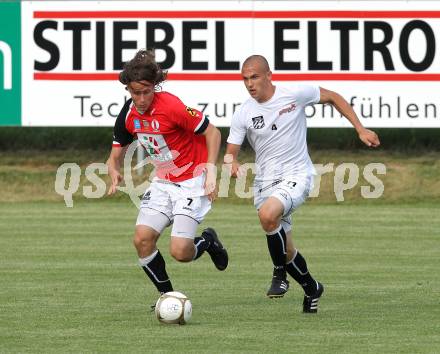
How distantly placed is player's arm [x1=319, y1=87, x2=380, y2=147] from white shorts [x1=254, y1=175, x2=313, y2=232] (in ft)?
2.09

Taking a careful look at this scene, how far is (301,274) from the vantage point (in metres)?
10.8

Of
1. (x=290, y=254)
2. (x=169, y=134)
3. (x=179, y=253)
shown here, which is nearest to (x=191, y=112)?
(x=169, y=134)

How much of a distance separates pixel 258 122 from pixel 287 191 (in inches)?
26.4

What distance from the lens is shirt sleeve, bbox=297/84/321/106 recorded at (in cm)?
1109

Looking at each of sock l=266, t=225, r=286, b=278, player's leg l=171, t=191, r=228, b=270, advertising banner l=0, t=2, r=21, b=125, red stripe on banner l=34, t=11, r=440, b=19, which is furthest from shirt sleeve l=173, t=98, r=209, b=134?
advertising banner l=0, t=2, r=21, b=125

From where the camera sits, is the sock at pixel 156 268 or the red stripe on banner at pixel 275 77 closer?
the sock at pixel 156 268

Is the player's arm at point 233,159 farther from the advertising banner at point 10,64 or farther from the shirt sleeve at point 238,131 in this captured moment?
the advertising banner at point 10,64

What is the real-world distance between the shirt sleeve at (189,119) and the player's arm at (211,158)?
0.05m

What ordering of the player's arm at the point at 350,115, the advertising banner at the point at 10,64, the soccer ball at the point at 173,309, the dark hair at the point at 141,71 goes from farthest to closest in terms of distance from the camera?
1. the advertising banner at the point at 10,64
2. the player's arm at the point at 350,115
3. the dark hair at the point at 141,71
4. the soccer ball at the point at 173,309

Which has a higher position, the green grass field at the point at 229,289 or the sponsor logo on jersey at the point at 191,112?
the sponsor logo on jersey at the point at 191,112

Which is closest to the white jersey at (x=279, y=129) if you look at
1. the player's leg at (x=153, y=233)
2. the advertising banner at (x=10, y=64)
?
the player's leg at (x=153, y=233)

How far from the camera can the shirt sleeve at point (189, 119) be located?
10.7 metres

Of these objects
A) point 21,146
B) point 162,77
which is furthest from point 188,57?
point 162,77

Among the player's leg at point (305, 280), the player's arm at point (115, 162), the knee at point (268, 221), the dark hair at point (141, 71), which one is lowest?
the player's leg at point (305, 280)
